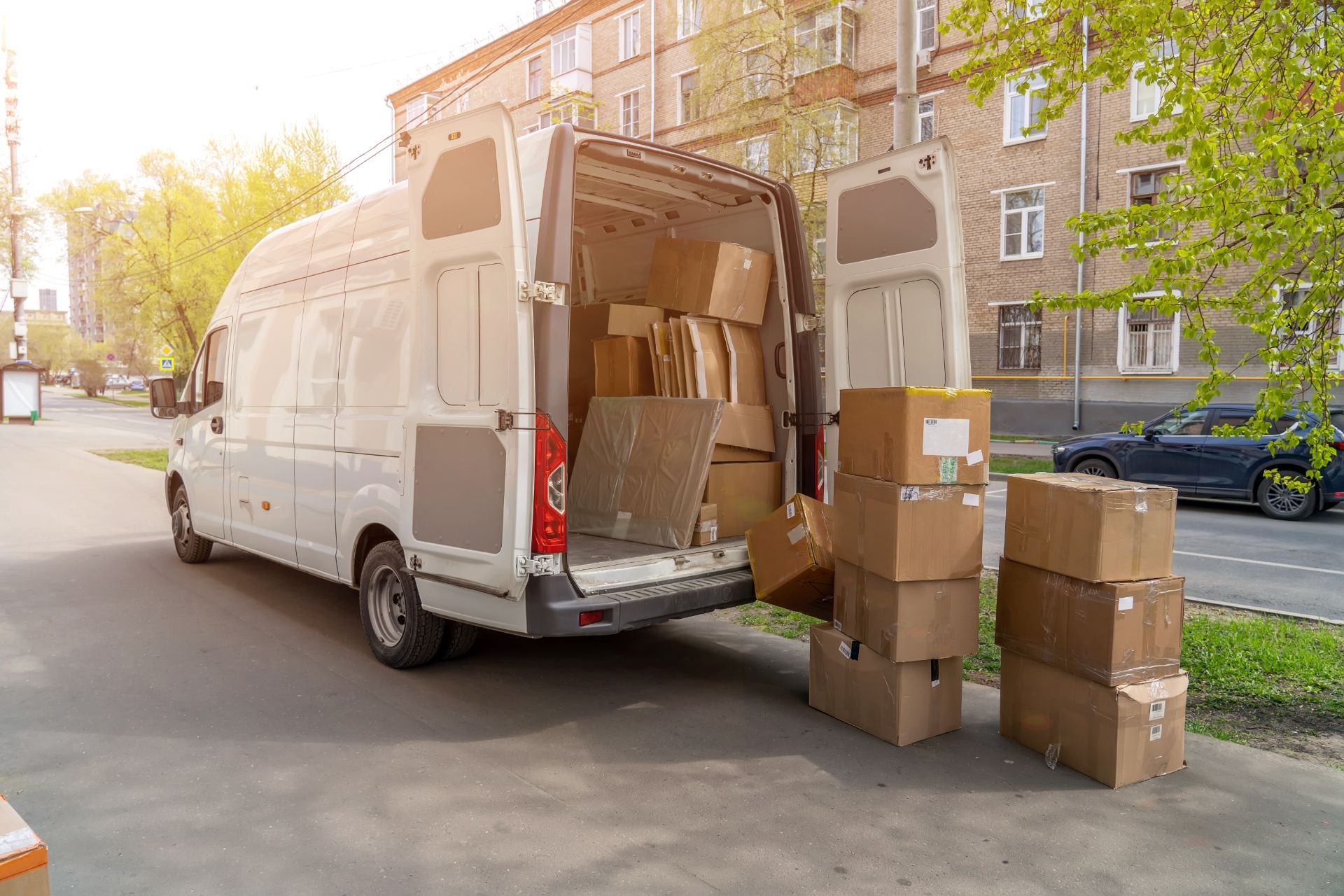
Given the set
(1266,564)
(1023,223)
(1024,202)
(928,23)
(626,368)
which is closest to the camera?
(626,368)

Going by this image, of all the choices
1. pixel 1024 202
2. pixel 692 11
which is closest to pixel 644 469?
pixel 692 11

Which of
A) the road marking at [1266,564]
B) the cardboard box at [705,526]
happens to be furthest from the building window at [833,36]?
the cardboard box at [705,526]

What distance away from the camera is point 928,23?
27.2 m

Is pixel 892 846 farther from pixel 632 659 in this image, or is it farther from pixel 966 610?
pixel 632 659

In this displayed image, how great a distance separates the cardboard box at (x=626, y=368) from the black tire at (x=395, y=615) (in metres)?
1.98

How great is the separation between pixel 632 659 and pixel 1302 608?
5282 mm

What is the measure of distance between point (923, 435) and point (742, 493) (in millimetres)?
1741

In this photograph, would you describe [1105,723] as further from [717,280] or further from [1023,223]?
[1023,223]

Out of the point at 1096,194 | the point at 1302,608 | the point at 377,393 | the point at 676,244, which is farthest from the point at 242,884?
the point at 1096,194

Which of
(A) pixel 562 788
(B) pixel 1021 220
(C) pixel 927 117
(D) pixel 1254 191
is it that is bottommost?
(A) pixel 562 788

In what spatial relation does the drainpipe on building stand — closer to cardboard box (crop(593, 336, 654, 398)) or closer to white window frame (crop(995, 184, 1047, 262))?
white window frame (crop(995, 184, 1047, 262))

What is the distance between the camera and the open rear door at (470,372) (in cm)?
448

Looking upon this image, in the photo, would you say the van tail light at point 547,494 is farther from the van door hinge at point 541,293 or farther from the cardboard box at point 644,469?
the cardboard box at point 644,469

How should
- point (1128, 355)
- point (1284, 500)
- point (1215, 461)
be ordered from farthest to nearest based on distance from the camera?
point (1128, 355) → point (1215, 461) → point (1284, 500)
